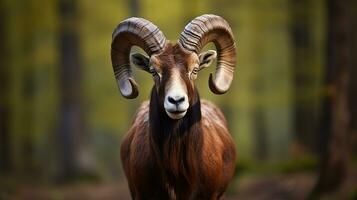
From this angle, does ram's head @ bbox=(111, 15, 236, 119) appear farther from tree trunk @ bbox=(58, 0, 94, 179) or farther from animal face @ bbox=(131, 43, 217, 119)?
tree trunk @ bbox=(58, 0, 94, 179)

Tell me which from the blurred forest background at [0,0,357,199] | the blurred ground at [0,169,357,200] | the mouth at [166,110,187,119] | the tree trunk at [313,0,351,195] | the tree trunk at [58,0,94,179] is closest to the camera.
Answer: the mouth at [166,110,187,119]

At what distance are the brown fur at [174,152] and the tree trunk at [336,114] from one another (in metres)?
3.96

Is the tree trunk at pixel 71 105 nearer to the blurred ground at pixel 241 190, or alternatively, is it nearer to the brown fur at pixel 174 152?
the blurred ground at pixel 241 190

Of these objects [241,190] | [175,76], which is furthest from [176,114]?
[241,190]

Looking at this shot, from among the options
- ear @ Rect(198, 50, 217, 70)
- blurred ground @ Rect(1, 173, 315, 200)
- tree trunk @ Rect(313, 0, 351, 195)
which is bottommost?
blurred ground @ Rect(1, 173, 315, 200)

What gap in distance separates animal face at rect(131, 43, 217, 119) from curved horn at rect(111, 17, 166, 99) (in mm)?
179

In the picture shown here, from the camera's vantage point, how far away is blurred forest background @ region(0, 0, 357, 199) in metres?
13.5

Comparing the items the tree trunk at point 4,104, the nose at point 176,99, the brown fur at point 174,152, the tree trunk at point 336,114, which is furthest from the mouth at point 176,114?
the tree trunk at point 4,104

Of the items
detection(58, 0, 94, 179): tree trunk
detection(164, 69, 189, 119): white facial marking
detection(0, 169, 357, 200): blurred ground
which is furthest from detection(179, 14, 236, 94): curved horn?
detection(58, 0, 94, 179): tree trunk

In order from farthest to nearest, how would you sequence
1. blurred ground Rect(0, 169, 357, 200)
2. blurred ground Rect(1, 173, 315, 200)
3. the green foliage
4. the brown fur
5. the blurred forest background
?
the green foliage
blurred ground Rect(1, 173, 315, 200)
blurred ground Rect(0, 169, 357, 200)
the blurred forest background
the brown fur

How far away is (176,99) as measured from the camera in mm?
8047

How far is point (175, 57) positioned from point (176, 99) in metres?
0.88

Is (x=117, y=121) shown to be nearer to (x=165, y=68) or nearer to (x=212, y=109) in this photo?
(x=212, y=109)

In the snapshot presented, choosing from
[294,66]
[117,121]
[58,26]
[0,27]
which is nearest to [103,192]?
[58,26]
